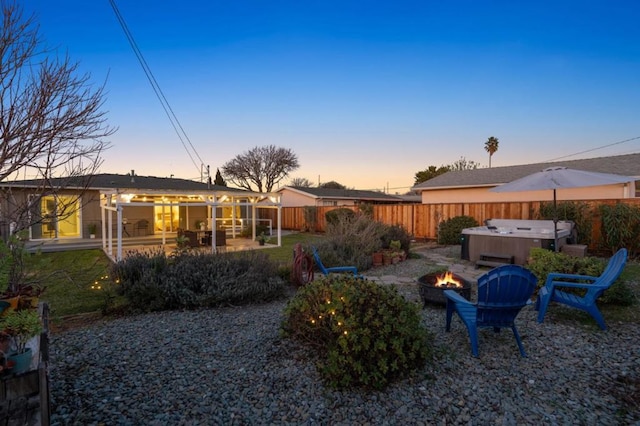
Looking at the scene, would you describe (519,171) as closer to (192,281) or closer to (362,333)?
(192,281)

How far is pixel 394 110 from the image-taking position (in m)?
13.7

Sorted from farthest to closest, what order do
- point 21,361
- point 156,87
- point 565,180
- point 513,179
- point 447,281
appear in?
point 513,179 < point 156,87 < point 565,180 < point 447,281 < point 21,361

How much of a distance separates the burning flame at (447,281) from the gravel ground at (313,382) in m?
0.73

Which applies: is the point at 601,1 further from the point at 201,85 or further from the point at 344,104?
the point at 201,85

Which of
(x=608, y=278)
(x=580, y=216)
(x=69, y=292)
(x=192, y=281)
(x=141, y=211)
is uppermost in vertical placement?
(x=141, y=211)

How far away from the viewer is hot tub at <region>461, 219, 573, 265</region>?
7.49 metres

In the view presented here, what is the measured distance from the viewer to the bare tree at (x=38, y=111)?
92.0 inches

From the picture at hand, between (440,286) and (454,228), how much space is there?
27.5ft

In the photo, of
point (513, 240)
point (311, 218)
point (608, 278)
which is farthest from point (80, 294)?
point (311, 218)

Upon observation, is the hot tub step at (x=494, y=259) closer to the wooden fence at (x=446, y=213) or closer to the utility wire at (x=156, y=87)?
the wooden fence at (x=446, y=213)

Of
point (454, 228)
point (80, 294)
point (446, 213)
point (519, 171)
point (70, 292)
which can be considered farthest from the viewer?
point (519, 171)

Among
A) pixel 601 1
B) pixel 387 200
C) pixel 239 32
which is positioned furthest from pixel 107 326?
pixel 387 200

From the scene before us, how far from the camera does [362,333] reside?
2543 millimetres

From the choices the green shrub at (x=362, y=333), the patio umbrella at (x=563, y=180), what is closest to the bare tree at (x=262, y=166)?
the patio umbrella at (x=563, y=180)
